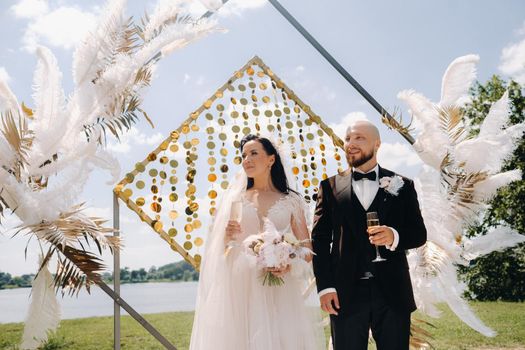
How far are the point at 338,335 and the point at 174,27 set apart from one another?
2463mm

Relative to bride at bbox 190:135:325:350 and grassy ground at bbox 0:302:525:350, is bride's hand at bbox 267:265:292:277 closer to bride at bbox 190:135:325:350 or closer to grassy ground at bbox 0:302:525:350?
bride at bbox 190:135:325:350

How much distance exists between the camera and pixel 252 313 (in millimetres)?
3451

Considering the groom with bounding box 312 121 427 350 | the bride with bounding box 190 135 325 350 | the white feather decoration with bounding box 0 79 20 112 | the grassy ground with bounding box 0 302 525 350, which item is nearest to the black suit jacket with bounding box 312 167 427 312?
→ the groom with bounding box 312 121 427 350

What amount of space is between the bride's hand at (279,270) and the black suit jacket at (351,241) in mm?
307

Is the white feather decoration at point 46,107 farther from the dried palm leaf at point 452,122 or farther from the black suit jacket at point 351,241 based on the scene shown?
the dried palm leaf at point 452,122

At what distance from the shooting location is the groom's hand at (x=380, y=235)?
2830 mm

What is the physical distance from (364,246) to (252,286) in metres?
0.92

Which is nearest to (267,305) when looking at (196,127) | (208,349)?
(208,349)

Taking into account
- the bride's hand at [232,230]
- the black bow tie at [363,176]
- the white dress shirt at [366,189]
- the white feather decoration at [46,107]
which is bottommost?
the bride's hand at [232,230]

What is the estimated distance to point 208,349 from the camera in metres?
3.47

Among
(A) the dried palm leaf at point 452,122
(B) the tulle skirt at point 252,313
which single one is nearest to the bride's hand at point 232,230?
(B) the tulle skirt at point 252,313

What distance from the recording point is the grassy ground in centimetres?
921

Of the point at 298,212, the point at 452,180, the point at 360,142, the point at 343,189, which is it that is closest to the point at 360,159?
the point at 360,142

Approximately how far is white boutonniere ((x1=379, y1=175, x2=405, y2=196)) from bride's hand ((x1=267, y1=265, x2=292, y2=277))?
2.72ft
